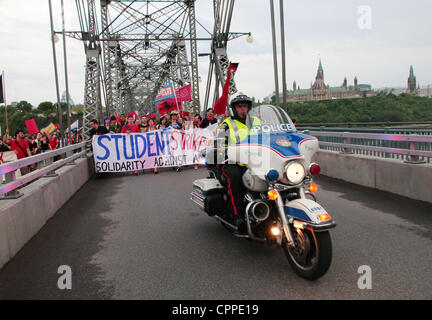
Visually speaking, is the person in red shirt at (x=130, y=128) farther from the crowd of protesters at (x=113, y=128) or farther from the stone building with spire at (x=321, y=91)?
the stone building with spire at (x=321, y=91)

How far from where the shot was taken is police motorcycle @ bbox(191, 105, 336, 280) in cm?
376

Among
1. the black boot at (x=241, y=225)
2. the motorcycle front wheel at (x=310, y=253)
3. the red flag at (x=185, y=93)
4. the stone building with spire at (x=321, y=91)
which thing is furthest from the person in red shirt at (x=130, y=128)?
the stone building with spire at (x=321, y=91)

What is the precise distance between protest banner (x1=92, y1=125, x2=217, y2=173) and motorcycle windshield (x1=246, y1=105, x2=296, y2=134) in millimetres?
7964

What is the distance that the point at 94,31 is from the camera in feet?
70.7

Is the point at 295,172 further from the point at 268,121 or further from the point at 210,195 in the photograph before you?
the point at 210,195

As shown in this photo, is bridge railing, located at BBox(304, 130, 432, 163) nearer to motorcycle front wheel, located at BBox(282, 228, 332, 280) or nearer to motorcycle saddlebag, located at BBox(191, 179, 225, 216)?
motorcycle saddlebag, located at BBox(191, 179, 225, 216)

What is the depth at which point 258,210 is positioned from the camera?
4.34 metres

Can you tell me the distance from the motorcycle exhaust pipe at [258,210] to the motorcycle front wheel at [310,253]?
339mm

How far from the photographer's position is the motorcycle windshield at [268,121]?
449 centimetres

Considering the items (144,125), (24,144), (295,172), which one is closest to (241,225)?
(295,172)

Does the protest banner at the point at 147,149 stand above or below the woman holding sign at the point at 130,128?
below

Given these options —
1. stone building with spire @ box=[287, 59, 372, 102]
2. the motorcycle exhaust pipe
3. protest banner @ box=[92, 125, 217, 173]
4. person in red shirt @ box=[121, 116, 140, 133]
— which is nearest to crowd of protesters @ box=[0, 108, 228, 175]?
person in red shirt @ box=[121, 116, 140, 133]

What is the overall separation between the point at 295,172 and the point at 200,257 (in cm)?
149
